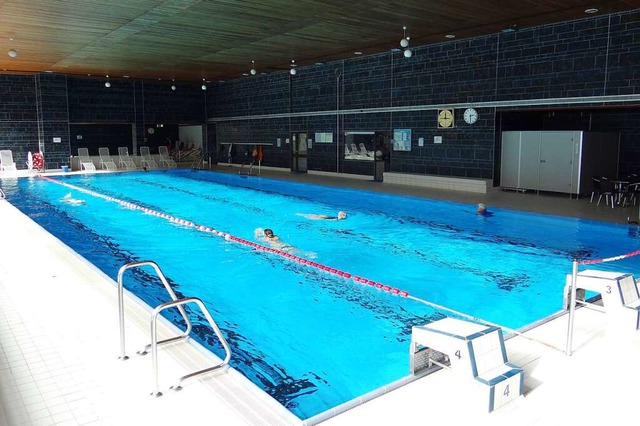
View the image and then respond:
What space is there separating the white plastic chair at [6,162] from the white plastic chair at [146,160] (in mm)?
4662

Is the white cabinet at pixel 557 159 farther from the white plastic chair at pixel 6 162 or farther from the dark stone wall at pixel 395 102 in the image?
the white plastic chair at pixel 6 162

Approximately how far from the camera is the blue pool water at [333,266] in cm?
419

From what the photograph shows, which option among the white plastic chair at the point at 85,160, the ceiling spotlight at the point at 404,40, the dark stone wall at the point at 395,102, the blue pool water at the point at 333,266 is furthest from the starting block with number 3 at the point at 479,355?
the white plastic chair at the point at 85,160

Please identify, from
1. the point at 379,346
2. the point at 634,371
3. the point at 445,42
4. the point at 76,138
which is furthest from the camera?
the point at 76,138

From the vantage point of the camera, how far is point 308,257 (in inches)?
287

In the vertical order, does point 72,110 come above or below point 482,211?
above

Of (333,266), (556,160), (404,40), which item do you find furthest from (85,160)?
(556,160)

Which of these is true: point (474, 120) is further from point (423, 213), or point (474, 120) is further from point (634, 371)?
point (634, 371)

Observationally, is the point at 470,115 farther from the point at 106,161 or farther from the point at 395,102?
the point at 106,161

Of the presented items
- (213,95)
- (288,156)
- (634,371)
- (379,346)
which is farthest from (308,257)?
(213,95)

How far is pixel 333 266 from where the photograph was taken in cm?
683

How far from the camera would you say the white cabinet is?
1120 cm

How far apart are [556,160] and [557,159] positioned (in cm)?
4

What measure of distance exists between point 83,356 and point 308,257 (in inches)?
164
